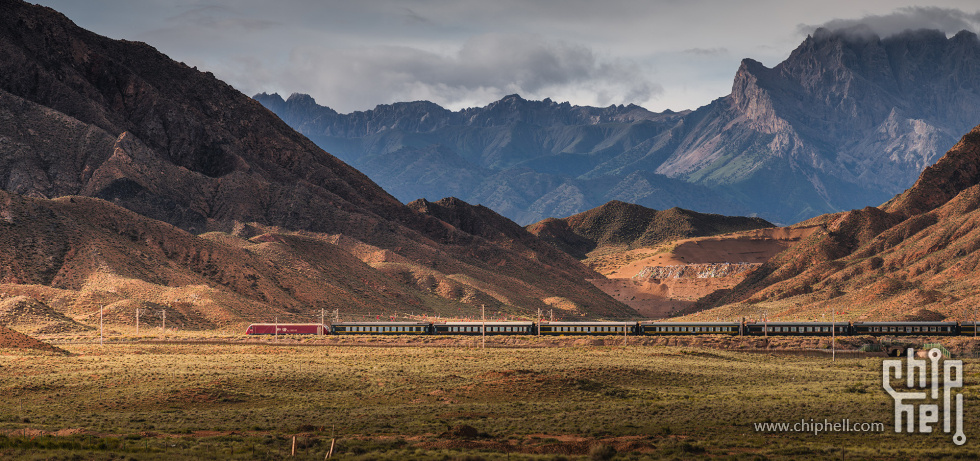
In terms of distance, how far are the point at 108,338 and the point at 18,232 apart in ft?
121

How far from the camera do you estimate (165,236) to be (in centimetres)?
14362

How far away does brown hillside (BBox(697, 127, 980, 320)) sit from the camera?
447 feet

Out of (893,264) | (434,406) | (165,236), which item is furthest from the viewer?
(893,264)

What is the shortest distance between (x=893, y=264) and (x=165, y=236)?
110826 mm

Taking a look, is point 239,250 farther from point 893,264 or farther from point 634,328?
point 893,264

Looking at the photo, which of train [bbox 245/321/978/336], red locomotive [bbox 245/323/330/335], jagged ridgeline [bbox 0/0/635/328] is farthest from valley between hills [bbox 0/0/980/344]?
train [bbox 245/321/978/336]

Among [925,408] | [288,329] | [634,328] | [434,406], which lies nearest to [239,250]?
[288,329]

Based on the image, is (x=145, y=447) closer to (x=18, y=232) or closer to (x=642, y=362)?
(x=642, y=362)

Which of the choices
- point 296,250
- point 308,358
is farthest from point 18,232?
point 308,358

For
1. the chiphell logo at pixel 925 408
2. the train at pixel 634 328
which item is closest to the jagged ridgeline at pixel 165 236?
the train at pixel 634 328

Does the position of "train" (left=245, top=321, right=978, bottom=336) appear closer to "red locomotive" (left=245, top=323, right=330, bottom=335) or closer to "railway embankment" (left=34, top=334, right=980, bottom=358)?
"red locomotive" (left=245, top=323, right=330, bottom=335)

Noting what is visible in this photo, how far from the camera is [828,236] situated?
189 metres

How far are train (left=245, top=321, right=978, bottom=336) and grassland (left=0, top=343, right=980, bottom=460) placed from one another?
1921 centimetres

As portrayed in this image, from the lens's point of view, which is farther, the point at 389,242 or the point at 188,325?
the point at 389,242
